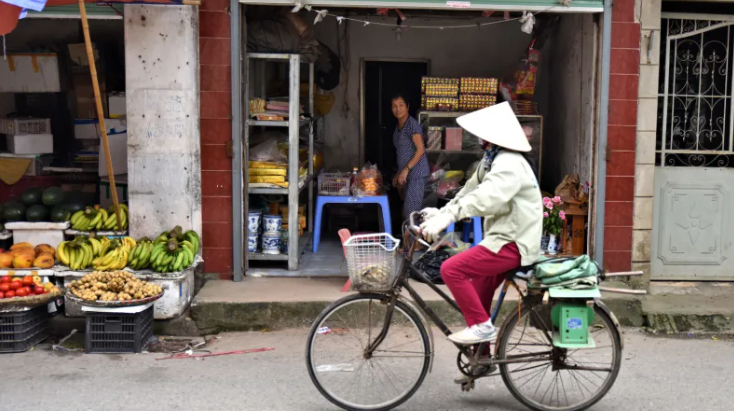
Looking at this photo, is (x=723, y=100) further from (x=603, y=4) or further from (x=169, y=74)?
(x=169, y=74)

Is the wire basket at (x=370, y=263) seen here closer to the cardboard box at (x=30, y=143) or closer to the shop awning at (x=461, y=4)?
the shop awning at (x=461, y=4)

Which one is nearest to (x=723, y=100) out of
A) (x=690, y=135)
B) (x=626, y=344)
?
(x=690, y=135)

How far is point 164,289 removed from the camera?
274 inches

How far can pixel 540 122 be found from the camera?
9.73m

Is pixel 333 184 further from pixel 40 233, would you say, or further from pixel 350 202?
pixel 40 233

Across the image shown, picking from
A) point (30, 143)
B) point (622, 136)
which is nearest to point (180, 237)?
point (30, 143)

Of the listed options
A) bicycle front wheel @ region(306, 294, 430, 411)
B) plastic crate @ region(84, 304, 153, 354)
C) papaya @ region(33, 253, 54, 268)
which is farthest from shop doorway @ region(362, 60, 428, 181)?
bicycle front wheel @ region(306, 294, 430, 411)

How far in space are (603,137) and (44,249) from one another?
5317 mm

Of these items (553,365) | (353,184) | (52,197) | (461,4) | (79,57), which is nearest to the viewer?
(553,365)

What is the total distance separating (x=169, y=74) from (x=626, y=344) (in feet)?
15.5

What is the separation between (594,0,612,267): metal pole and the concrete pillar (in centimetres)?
380

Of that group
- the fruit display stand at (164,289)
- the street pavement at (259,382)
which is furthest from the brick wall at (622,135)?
the fruit display stand at (164,289)

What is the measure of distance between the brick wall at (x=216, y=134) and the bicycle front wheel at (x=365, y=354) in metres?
2.88

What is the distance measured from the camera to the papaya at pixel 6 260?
7.14 metres
